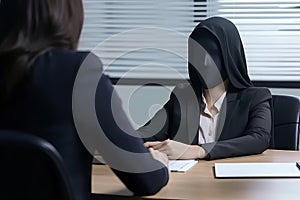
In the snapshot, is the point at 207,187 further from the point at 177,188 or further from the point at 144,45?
the point at 144,45

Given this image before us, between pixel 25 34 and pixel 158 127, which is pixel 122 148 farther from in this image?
pixel 158 127

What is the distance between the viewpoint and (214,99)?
2.33m

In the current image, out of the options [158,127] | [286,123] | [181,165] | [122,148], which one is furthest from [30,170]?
[286,123]

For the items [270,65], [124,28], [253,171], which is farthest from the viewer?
[124,28]

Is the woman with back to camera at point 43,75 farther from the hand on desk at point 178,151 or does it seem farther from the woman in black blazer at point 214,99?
the woman in black blazer at point 214,99

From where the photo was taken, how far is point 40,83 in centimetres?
118

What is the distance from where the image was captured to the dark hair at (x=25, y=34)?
3.86 feet

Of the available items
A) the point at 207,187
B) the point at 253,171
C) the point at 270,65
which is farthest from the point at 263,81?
the point at 207,187

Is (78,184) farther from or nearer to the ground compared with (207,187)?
farther from the ground

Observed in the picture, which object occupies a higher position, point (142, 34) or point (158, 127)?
point (142, 34)

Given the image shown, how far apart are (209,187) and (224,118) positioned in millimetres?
796

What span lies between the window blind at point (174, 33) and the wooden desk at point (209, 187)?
1612 mm

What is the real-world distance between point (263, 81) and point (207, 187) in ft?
5.95

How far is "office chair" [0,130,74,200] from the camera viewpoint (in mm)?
1031
